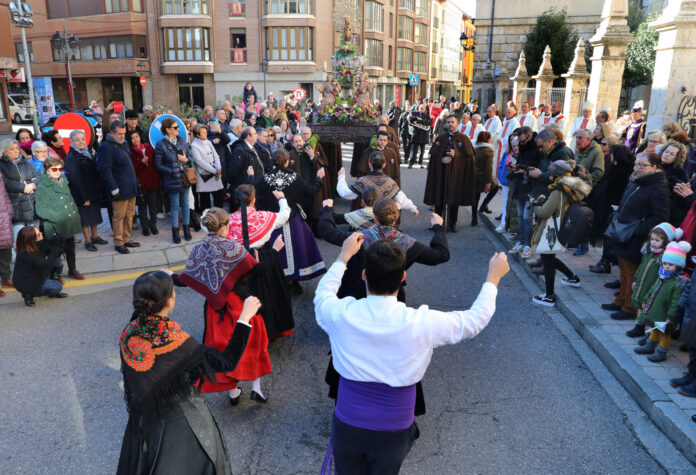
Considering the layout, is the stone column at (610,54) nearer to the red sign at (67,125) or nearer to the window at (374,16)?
the red sign at (67,125)

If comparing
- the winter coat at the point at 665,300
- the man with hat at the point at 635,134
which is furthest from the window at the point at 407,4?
the winter coat at the point at 665,300

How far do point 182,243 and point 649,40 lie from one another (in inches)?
841

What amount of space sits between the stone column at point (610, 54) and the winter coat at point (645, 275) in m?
10.5

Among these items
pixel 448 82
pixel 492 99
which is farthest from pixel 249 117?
pixel 448 82

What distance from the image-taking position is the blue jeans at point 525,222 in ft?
25.8

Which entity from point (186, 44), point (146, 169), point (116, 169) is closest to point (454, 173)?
point (146, 169)

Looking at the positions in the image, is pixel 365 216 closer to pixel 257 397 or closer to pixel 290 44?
pixel 257 397

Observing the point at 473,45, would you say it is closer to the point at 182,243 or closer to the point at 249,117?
the point at 249,117

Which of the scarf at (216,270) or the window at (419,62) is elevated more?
the window at (419,62)

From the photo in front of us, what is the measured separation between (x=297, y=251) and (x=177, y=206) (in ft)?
10.3

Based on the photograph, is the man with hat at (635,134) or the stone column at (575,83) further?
the stone column at (575,83)

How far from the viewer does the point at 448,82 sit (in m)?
85.2

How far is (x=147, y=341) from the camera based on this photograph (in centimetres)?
257

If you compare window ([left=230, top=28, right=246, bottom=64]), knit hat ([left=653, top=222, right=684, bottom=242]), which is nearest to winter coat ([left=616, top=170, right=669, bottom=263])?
knit hat ([left=653, top=222, right=684, bottom=242])
